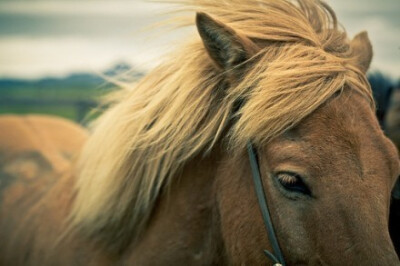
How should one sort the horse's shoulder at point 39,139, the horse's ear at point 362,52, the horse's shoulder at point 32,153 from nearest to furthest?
1. the horse's ear at point 362,52
2. the horse's shoulder at point 32,153
3. the horse's shoulder at point 39,139

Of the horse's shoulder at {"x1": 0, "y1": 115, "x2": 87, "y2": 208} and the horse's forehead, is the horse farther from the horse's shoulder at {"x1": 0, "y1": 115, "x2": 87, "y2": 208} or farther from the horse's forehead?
the horse's shoulder at {"x1": 0, "y1": 115, "x2": 87, "y2": 208}

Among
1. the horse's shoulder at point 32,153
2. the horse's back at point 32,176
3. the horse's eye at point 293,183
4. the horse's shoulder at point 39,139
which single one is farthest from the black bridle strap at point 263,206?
the horse's shoulder at point 39,139

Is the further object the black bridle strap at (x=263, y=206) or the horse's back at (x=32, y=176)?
the horse's back at (x=32, y=176)

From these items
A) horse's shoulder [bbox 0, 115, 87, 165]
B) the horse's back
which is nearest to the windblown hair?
A: the horse's back

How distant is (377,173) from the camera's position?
1519 millimetres

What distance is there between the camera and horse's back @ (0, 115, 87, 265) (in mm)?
2523

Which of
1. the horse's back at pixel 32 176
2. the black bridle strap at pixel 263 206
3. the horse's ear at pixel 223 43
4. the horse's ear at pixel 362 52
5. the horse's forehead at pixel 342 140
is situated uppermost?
the horse's ear at pixel 223 43

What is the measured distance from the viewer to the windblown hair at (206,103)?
1687 mm

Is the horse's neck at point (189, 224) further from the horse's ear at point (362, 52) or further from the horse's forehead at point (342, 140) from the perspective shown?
the horse's ear at point (362, 52)

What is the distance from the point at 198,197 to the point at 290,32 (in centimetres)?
81

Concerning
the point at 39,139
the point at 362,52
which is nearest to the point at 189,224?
the point at 362,52

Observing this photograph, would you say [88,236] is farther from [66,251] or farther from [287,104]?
[287,104]

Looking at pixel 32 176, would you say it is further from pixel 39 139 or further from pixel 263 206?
pixel 263 206

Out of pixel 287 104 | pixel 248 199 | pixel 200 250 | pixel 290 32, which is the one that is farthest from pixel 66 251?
pixel 290 32
